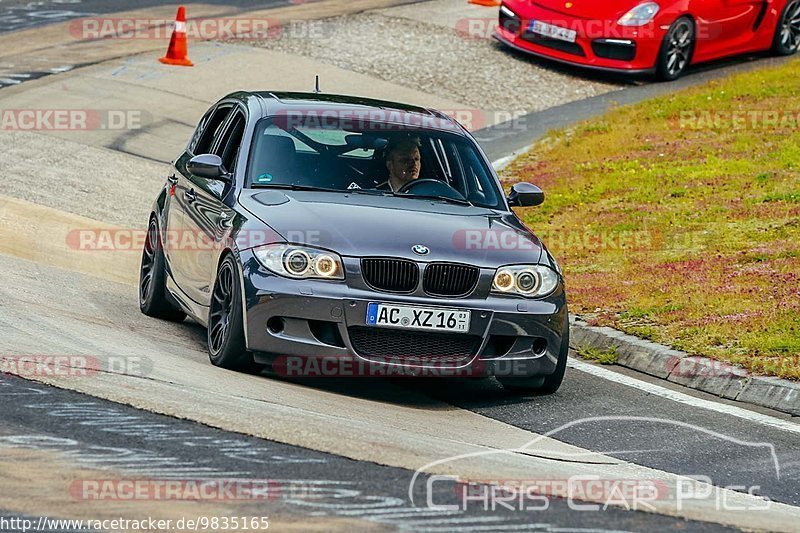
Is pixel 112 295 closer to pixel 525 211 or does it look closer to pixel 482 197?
pixel 482 197

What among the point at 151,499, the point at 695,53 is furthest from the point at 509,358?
the point at 695,53

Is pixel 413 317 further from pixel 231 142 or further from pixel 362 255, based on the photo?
pixel 231 142

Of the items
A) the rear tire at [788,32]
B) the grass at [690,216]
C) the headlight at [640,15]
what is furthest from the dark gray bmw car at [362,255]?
the rear tire at [788,32]

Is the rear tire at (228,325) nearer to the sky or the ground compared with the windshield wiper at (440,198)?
nearer to the ground

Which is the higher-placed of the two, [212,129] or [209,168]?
[209,168]

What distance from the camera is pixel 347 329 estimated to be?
8.16 metres

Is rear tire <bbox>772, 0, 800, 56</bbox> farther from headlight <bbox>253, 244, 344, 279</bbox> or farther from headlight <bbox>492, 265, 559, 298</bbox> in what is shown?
headlight <bbox>253, 244, 344, 279</bbox>

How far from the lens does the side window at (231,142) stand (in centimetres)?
983

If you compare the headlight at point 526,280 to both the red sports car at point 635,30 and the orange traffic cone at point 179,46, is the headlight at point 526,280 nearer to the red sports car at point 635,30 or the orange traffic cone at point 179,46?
the orange traffic cone at point 179,46

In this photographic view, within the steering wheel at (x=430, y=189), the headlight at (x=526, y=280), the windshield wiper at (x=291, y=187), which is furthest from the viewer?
the steering wheel at (x=430, y=189)

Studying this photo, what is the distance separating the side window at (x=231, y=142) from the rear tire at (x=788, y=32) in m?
15.4

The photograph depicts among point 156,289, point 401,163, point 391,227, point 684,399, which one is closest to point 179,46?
point 156,289

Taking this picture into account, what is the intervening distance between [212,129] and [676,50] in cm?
1276

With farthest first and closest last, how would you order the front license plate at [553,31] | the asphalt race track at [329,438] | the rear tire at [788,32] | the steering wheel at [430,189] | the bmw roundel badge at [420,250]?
the rear tire at [788,32], the front license plate at [553,31], the steering wheel at [430,189], the bmw roundel badge at [420,250], the asphalt race track at [329,438]
